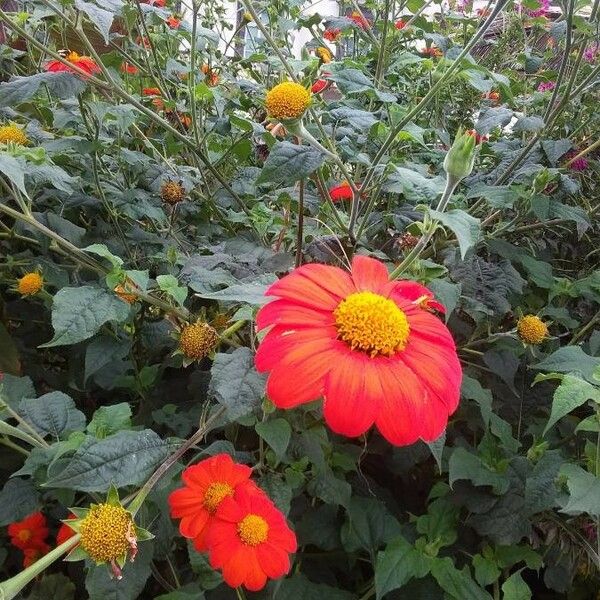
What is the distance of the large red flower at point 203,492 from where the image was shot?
67 cm

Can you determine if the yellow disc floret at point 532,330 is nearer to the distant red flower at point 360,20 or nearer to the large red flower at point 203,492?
the large red flower at point 203,492

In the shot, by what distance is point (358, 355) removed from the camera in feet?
1.76

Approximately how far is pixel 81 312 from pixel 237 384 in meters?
0.24

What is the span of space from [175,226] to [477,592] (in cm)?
83

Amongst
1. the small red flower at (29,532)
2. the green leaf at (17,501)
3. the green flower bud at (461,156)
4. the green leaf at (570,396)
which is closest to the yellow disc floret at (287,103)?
the green flower bud at (461,156)

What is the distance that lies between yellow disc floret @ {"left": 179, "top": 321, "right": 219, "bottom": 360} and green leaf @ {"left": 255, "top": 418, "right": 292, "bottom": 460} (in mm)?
129

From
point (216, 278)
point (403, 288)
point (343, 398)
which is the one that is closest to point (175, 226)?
point (216, 278)

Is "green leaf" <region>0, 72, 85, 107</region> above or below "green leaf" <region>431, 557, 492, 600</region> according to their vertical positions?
above

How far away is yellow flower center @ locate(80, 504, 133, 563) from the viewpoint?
0.53 metres

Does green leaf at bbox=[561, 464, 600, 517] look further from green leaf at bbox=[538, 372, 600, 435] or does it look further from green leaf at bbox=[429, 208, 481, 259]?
green leaf at bbox=[429, 208, 481, 259]

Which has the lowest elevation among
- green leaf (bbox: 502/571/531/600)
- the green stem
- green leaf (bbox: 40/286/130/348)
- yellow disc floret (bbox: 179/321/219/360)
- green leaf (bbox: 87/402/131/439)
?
green leaf (bbox: 502/571/531/600)

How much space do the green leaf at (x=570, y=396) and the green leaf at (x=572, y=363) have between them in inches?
3.9

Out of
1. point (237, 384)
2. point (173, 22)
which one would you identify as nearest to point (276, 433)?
point (237, 384)

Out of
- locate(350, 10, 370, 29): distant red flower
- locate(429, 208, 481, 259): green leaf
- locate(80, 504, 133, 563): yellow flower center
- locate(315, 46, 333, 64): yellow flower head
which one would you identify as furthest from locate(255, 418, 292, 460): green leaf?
locate(315, 46, 333, 64): yellow flower head
